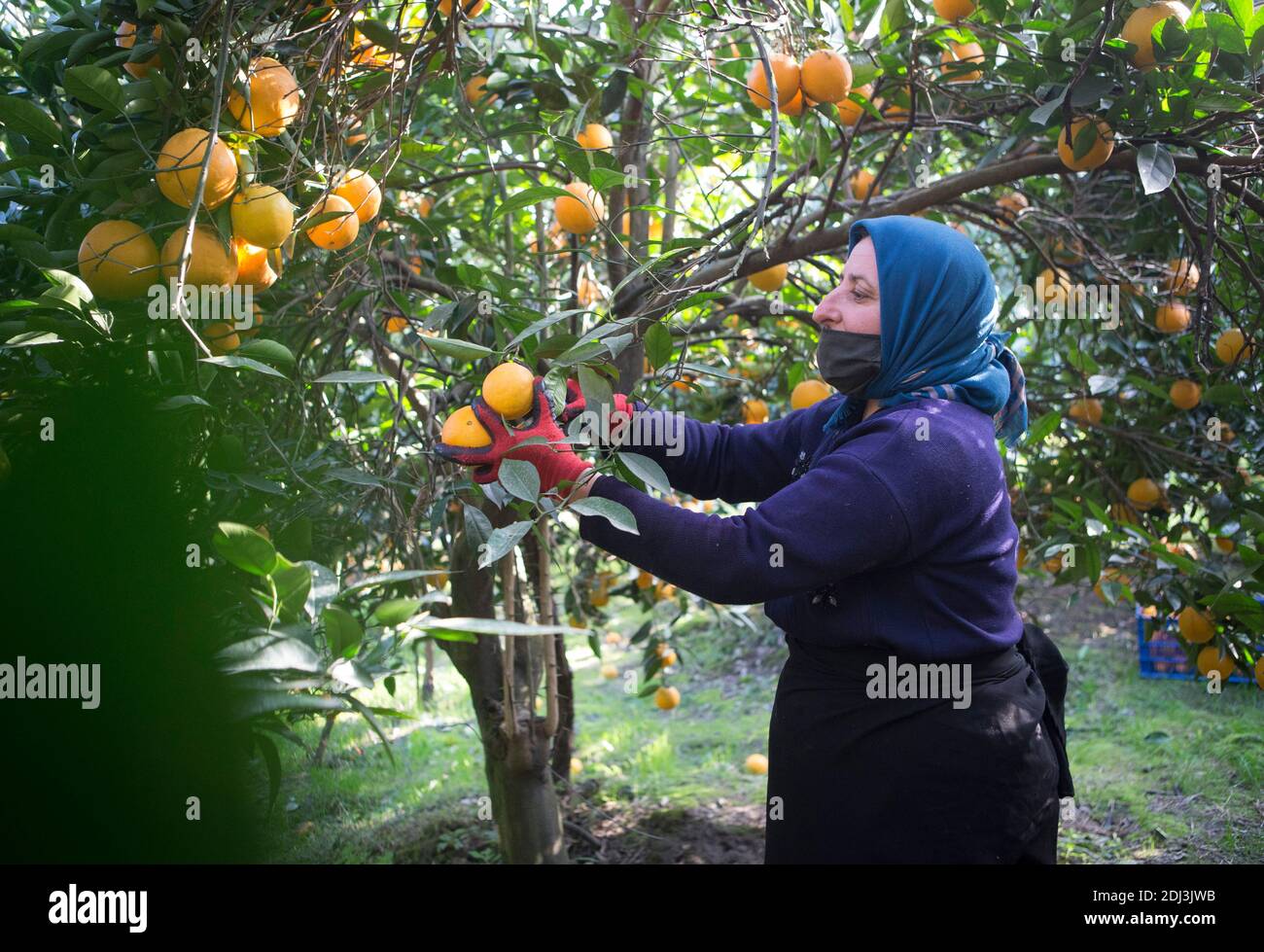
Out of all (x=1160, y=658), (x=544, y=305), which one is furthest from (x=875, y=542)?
(x=1160, y=658)

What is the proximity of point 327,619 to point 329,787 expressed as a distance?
2766 mm

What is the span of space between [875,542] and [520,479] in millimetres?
470

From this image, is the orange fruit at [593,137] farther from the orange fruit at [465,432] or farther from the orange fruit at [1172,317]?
the orange fruit at [1172,317]

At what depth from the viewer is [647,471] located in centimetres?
Result: 114

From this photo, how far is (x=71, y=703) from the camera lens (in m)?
1.23

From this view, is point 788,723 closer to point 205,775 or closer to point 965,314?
point 965,314

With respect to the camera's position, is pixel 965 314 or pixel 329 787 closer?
pixel 965 314

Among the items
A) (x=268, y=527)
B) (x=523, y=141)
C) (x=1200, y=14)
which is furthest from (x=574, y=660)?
(x=1200, y=14)

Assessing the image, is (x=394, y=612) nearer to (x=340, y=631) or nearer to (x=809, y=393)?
(x=340, y=631)

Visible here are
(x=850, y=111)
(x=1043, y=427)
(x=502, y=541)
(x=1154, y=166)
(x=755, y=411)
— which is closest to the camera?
(x=502, y=541)

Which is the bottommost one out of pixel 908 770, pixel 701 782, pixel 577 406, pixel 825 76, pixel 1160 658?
pixel 701 782

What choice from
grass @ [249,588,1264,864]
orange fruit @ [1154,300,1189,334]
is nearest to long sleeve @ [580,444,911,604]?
grass @ [249,588,1264,864]

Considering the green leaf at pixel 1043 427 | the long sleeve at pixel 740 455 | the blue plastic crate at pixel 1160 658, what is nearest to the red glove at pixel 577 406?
the long sleeve at pixel 740 455

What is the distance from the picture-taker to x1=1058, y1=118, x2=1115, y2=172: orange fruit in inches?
Result: 65.2
